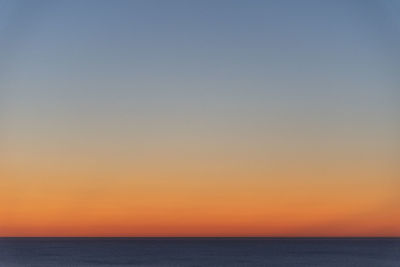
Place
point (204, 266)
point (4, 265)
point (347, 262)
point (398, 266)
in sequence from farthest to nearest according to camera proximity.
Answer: point (347, 262) → point (204, 266) → point (398, 266) → point (4, 265)

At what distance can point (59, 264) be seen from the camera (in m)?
54.6

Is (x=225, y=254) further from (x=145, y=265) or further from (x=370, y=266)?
(x=370, y=266)

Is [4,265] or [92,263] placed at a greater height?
[92,263]

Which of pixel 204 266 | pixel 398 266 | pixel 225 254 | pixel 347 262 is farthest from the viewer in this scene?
pixel 225 254

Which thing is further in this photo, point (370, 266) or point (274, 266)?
point (274, 266)

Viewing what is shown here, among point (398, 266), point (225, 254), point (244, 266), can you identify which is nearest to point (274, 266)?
point (244, 266)

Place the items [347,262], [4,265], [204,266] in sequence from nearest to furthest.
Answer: [4,265] → [204,266] → [347,262]

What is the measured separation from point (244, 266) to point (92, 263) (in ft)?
28.3

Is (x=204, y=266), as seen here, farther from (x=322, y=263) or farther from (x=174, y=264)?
(x=322, y=263)

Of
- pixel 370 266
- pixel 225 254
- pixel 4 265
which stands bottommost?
pixel 4 265

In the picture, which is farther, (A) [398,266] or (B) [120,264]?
(B) [120,264]

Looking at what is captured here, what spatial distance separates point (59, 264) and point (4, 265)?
33250mm

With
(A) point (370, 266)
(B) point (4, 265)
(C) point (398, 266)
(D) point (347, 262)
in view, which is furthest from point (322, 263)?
(B) point (4, 265)

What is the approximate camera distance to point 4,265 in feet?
71.7
